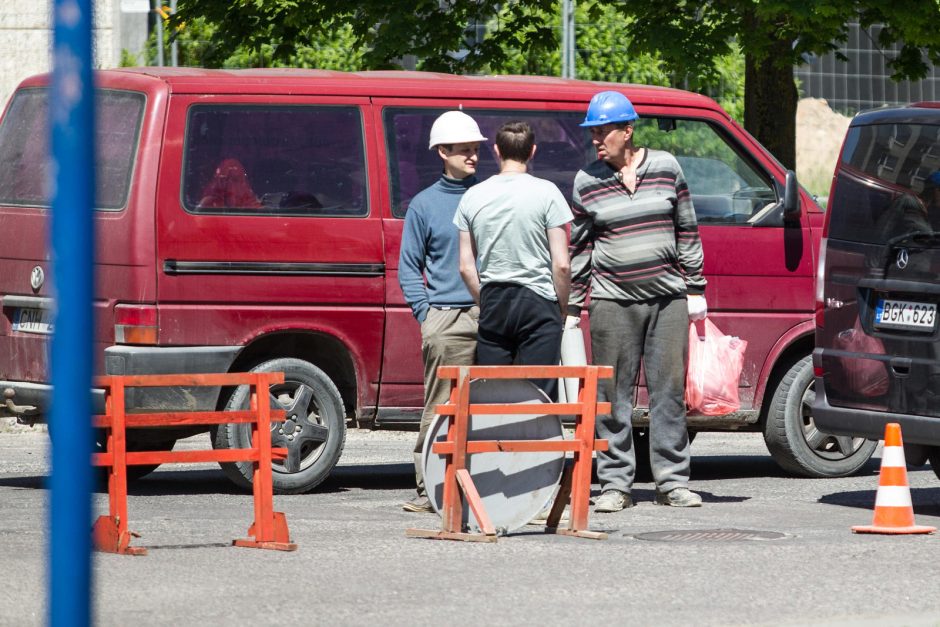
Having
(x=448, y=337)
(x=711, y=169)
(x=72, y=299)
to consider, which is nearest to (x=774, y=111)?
(x=711, y=169)

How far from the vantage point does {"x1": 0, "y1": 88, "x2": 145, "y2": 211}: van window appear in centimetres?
881

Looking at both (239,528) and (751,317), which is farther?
(751,317)

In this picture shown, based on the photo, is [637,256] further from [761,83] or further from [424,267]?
[761,83]

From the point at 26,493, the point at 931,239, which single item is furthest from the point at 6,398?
the point at 931,239

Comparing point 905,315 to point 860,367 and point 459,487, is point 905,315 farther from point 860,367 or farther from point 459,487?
point 459,487

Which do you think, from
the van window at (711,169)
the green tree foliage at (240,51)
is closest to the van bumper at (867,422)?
the van window at (711,169)

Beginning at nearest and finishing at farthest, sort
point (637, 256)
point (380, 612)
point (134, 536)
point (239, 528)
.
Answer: point (380, 612), point (134, 536), point (239, 528), point (637, 256)

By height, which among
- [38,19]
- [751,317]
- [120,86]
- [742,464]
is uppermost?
[38,19]

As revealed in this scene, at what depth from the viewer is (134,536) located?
7.22m

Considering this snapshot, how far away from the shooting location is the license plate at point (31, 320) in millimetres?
9000

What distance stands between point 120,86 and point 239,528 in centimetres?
251

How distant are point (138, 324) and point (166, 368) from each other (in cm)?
25

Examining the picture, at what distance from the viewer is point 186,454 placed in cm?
720

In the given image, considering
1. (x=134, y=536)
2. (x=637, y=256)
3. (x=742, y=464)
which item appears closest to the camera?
(x=134, y=536)
